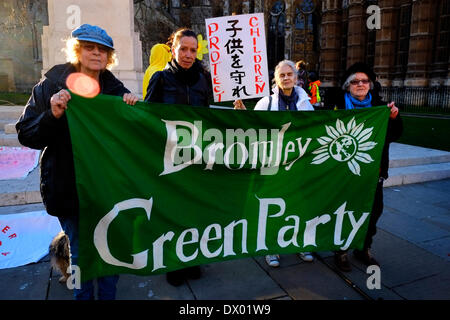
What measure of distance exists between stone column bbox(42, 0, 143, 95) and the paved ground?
18.5 feet

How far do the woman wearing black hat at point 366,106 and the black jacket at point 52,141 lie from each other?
8.53 feet

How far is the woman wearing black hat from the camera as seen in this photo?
3492 millimetres

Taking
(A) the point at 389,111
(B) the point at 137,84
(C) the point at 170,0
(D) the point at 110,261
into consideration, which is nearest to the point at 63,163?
(D) the point at 110,261

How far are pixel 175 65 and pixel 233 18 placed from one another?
3.62ft

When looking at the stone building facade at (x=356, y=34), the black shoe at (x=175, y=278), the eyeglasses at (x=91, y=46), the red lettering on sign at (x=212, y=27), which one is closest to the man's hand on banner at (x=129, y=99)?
the eyeglasses at (x=91, y=46)

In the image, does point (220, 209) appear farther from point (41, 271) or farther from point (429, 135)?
point (429, 135)

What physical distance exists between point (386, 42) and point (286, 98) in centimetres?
2352

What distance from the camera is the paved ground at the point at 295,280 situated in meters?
3.11

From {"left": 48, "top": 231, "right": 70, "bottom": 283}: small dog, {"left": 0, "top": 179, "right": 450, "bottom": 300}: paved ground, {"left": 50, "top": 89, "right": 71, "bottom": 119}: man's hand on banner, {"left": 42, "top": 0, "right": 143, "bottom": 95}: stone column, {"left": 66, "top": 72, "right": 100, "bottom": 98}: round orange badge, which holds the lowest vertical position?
{"left": 0, "top": 179, "right": 450, "bottom": 300}: paved ground

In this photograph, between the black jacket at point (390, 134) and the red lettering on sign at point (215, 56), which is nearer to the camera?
the black jacket at point (390, 134)

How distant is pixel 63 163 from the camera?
7.99 feet

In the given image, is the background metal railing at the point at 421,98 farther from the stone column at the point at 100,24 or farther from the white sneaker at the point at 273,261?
the white sneaker at the point at 273,261

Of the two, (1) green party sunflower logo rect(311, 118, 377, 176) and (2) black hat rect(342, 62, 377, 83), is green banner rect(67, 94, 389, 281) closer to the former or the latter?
(1) green party sunflower logo rect(311, 118, 377, 176)

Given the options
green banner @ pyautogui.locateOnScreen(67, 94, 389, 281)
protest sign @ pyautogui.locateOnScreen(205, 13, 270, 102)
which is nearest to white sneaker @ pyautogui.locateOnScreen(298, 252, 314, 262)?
green banner @ pyautogui.locateOnScreen(67, 94, 389, 281)
